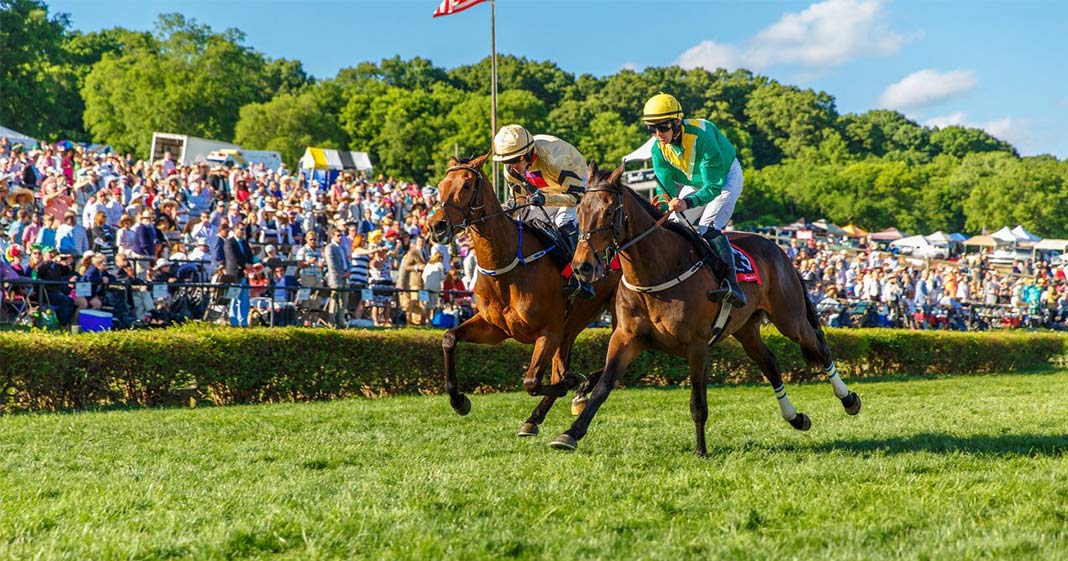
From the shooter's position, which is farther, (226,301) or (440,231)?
(226,301)

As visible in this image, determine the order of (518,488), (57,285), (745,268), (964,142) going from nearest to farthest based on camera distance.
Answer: (518,488) < (745,268) < (57,285) < (964,142)

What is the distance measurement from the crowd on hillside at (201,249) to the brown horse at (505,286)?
254 inches

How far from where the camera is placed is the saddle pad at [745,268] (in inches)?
296

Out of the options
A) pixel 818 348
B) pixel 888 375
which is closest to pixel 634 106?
pixel 888 375

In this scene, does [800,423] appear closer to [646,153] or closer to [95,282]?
[646,153]

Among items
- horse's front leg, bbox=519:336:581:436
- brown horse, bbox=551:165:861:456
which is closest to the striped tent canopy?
horse's front leg, bbox=519:336:581:436

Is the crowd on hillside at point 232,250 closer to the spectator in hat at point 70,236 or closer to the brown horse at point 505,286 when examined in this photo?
the spectator in hat at point 70,236

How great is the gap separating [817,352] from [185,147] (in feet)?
106

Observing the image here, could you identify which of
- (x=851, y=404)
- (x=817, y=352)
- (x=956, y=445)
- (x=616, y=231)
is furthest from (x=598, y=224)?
(x=851, y=404)

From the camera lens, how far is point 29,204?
16.6 m

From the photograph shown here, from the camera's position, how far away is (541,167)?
26.9 feet

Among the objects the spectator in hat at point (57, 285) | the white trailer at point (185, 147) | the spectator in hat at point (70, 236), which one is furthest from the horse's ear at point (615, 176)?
the white trailer at point (185, 147)

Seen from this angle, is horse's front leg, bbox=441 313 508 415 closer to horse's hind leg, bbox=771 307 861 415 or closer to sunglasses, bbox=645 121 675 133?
sunglasses, bbox=645 121 675 133

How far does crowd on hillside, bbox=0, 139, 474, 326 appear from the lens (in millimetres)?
13336
